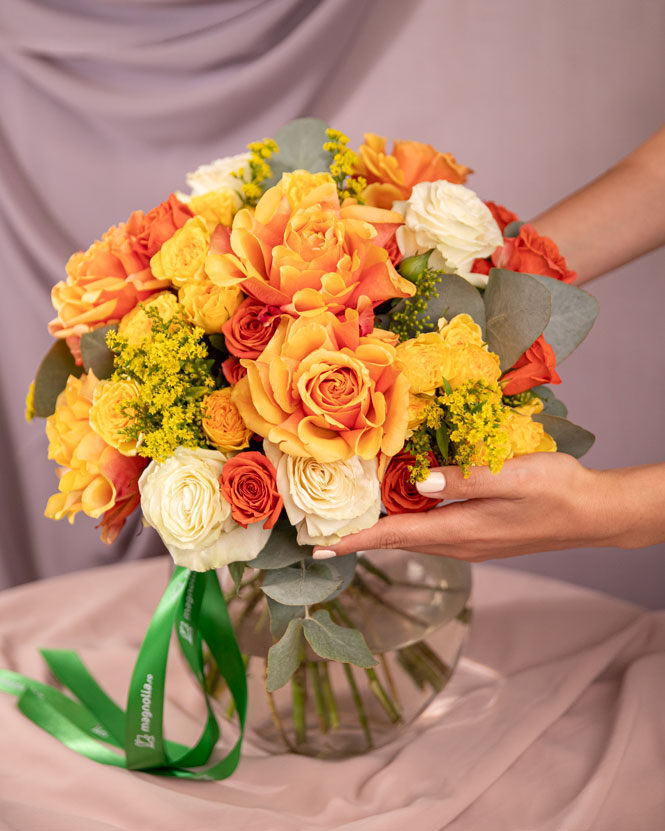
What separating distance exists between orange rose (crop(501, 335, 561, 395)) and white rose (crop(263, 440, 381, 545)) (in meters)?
0.17

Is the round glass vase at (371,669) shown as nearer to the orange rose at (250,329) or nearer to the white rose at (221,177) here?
the orange rose at (250,329)

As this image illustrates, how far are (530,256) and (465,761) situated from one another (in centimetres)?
61

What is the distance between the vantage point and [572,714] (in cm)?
101

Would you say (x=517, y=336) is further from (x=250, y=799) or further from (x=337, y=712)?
(x=250, y=799)

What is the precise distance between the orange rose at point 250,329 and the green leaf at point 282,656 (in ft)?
0.92

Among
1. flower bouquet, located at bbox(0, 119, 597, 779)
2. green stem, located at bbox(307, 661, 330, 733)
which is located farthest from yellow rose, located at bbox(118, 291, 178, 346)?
green stem, located at bbox(307, 661, 330, 733)

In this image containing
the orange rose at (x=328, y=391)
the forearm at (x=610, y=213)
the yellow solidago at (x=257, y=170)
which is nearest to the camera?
the orange rose at (x=328, y=391)

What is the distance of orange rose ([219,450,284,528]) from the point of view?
0.68m

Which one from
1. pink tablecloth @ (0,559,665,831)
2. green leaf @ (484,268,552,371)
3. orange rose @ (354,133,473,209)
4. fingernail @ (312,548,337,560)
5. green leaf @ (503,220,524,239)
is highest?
orange rose @ (354,133,473,209)

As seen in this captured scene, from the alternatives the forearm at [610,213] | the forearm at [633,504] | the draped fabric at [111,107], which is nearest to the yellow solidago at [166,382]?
the forearm at [633,504]

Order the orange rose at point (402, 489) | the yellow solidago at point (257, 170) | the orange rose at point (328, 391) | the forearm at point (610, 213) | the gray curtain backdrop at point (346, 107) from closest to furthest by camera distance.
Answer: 1. the orange rose at point (328, 391)
2. the orange rose at point (402, 489)
3. the yellow solidago at point (257, 170)
4. the forearm at point (610, 213)
5. the gray curtain backdrop at point (346, 107)

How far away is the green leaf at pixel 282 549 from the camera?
0.75m

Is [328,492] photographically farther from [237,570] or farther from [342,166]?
[342,166]

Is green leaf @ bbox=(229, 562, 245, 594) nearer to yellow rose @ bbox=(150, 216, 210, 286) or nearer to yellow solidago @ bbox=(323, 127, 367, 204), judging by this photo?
yellow rose @ bbox=(150, 216, 210, 286)
